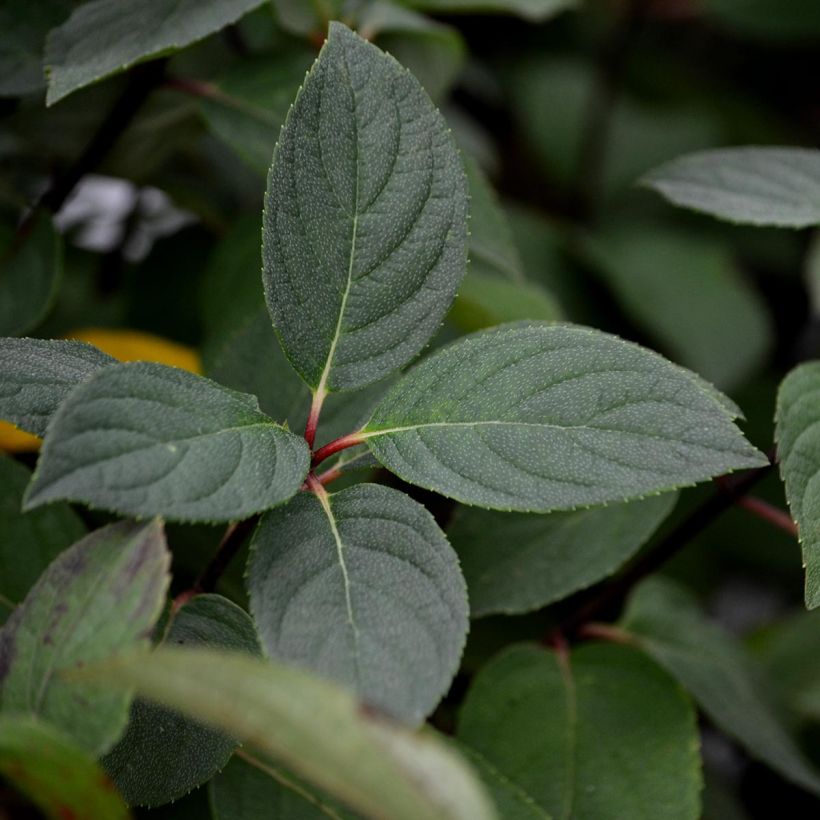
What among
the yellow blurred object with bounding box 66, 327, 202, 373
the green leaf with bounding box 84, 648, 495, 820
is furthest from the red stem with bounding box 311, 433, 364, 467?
the yellow blurred object with bounding box 66, 327, 202, 373

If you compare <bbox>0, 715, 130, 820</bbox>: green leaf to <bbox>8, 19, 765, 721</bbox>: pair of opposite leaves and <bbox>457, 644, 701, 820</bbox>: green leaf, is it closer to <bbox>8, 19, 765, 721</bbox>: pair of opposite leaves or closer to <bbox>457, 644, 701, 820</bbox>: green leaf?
<bbox>8, 19, 765, 721</bbox>: pair of opposite leaves

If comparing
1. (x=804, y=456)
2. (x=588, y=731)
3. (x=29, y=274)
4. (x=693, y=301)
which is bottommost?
(x=693, y=301)

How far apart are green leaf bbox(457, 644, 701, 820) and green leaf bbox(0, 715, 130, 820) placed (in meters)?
0.26

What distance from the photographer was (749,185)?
57cm

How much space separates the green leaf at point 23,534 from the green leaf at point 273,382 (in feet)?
0.35

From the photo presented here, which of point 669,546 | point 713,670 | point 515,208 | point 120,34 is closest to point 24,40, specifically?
point 120,34

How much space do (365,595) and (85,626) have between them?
93 millimetres

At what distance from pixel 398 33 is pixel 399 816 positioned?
0.65 m

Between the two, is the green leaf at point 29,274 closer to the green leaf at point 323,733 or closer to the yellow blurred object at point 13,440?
the yellow blurred object at point 13,440

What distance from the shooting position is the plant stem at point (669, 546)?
0.53 meters

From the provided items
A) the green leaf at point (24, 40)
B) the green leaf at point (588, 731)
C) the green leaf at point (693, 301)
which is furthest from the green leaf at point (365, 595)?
the green leaf at point (693, 301)

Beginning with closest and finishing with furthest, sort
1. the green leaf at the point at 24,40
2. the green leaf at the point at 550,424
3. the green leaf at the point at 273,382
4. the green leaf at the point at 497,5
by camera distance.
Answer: the green leaf at the point at 550,424
the green leaf at the point at 273,382
the green leaf at the point at 24,40
the green leaf at the point at 497,5

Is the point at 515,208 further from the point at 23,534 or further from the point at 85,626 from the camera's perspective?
the point at 85,626

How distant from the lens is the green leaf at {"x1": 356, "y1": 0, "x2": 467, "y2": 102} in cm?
71
